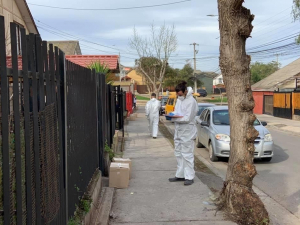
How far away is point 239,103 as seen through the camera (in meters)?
4.98

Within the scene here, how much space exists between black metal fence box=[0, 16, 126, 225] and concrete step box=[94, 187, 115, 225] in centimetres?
51

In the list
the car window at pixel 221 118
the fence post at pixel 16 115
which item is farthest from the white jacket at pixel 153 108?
the fence post at pixel 16 115

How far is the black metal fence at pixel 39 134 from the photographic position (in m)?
2.18

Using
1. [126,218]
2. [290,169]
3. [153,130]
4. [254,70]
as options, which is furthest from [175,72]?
[126,218]

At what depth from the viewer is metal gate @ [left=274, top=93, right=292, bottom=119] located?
26.1 metres

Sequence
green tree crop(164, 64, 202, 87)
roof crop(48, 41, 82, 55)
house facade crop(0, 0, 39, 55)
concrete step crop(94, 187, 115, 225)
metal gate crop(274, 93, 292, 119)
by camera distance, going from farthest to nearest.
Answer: green tree crop(164, 64, 202, 87)
roof crop(48, 41, 82, 55)
metal gate crop(274, 93, 292, 119)
house facade crop(0, 0, 39, 55)
concrete step crop(94, 187, 115, 225)

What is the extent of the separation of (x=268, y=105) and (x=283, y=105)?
445 centimetres

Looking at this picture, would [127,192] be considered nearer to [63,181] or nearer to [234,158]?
[234,158]

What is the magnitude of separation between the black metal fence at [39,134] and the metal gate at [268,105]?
28333 mm

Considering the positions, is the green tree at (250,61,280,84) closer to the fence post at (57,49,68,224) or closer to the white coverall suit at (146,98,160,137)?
the white coverall suit at (146,98,160,137)

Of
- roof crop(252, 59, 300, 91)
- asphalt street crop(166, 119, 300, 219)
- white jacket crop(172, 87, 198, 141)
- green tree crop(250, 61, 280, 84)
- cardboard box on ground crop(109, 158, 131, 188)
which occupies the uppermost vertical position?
green tree crop(250, 61, 280, 84)

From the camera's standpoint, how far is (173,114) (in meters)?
6.73

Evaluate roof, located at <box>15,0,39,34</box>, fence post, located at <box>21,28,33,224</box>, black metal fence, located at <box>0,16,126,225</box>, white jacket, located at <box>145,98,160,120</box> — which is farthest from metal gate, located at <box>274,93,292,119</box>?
fence post, located at <box>21,28,33,224</box>

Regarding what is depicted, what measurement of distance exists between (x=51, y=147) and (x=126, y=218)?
2372mm
